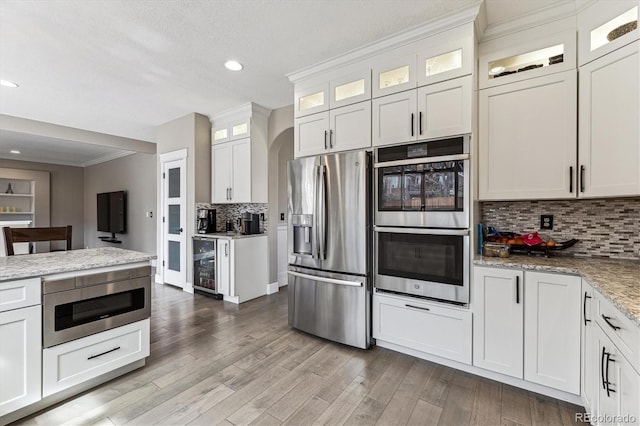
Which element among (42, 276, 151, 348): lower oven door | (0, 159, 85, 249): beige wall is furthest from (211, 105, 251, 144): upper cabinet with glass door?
(0, 159, 85, 249): beige wall

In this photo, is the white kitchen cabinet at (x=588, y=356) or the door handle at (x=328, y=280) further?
the door handle at (x=328, y=280)

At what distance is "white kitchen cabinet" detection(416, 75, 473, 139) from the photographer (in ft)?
7.28

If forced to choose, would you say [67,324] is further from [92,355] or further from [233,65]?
[233,65]

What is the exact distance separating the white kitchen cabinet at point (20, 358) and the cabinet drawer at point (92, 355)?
0.05 m

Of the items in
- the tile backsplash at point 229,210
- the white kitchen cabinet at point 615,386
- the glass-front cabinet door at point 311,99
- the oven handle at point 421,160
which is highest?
the glass-front cabinet door at point 311,99

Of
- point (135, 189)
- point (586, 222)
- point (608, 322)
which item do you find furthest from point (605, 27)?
point (135, 189)

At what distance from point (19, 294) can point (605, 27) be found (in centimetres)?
413

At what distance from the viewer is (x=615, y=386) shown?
1.28 m

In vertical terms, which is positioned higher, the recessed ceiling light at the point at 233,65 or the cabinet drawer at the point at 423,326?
the recessed ceiling light at the point at 233,65

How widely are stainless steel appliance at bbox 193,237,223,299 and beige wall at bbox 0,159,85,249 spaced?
257 inches

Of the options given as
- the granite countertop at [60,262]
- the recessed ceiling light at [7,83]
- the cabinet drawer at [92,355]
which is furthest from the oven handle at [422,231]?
the recessed ceiling light at [7,83]

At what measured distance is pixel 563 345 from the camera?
188 cm

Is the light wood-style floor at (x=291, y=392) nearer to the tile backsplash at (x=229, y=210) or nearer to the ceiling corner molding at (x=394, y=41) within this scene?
the tile backsplash at (x=229, y=210)

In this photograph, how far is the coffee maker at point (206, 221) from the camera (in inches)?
174
